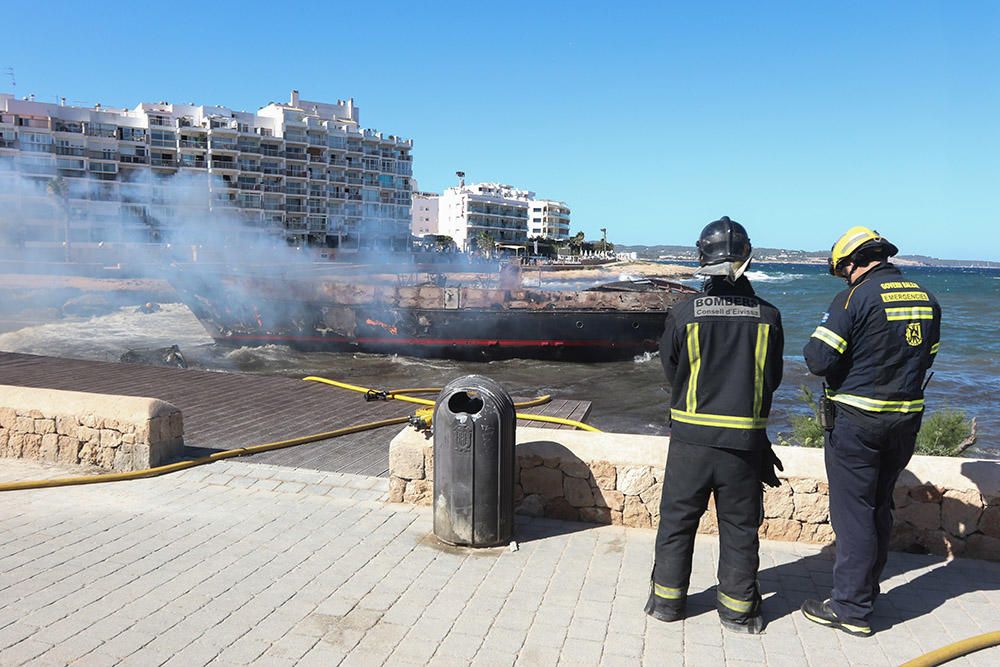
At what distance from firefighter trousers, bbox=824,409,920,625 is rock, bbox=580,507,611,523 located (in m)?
1.43

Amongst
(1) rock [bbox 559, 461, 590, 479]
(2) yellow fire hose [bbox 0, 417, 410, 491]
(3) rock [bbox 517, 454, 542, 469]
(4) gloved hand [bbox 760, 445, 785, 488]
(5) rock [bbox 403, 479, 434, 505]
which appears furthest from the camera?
(2) yellow fire hose [bbox 0, 417, 410, 491]

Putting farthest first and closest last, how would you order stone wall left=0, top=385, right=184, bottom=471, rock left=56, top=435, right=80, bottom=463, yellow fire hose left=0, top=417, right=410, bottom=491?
rock left=56, top=435, right=80, bottom=463 → stone wall left=0, top=385, right=184, bottom=471 → yellow fire hose left=0, top=417, right=410, bottom=491

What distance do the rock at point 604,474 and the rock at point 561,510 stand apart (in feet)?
0.80

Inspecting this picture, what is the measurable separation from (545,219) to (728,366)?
406 feet

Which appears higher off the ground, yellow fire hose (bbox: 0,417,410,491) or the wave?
yellow fire hose (bbox: 0,417,410,491)

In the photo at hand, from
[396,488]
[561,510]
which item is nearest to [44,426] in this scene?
[396,488]

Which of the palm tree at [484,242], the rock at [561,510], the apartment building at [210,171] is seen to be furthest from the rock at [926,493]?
the palm tree at [484,242]

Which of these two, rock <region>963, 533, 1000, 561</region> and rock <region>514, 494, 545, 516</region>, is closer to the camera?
rock <region>963, 533, 1000, 561</region>

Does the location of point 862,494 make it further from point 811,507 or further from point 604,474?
point 604,474

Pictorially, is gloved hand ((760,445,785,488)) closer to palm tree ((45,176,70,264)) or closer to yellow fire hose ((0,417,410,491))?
yellow fire hose ((0,417,410,491))

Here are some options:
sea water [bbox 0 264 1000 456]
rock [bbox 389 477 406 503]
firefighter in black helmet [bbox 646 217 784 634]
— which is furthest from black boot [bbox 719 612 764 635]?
sea water [bbox 0 264 1000 456]

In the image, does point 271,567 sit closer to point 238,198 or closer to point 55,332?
point 55,332

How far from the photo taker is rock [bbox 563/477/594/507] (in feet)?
14.1

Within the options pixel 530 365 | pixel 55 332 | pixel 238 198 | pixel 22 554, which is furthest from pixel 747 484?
pixel 238 198
